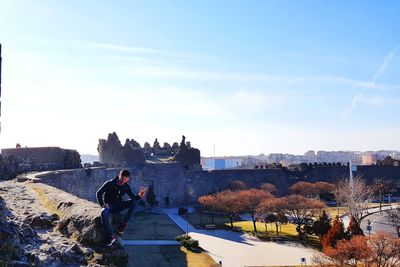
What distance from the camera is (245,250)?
28.2 metres

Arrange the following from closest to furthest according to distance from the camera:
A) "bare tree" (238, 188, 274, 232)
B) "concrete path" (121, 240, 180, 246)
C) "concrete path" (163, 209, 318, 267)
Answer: "concrete path" (163, 209, 318, 267) → "concrete path" (121, 240, 180, 246) → "bare tree" (238, 188, 274, 232)

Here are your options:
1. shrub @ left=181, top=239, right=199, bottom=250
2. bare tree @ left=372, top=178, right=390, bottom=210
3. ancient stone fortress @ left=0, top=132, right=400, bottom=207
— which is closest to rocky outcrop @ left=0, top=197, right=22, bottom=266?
shrub @ left=181, top=239, right=199, bottom=250

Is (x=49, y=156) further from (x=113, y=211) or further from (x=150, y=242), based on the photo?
(x=113, y=211)

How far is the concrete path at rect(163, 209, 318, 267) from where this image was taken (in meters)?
25.2

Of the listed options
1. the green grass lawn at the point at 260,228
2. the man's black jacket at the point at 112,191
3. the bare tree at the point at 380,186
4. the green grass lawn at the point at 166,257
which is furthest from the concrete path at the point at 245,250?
the bare tree at the point at 380,186

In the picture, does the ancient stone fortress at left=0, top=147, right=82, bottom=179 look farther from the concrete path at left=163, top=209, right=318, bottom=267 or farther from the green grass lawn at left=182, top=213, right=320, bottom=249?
the green grass lawn at left=182, top=213, right=320, bottom=249

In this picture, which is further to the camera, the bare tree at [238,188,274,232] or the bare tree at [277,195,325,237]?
the bare tree at [238,188,274,232]

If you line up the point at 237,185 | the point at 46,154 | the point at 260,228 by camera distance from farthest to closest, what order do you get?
the point at 237,185 < the point at 260,228 < the point at 46,154

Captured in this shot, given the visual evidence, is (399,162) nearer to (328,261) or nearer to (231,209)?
(231,209)

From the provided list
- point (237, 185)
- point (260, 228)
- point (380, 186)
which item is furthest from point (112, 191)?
point (380, 186)

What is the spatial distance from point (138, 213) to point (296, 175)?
71.8 ft

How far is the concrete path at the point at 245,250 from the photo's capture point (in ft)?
82.7

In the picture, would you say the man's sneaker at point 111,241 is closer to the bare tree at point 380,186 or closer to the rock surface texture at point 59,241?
the rock surface texture at point 59,241

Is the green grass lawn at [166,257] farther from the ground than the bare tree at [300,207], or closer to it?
closer to it
